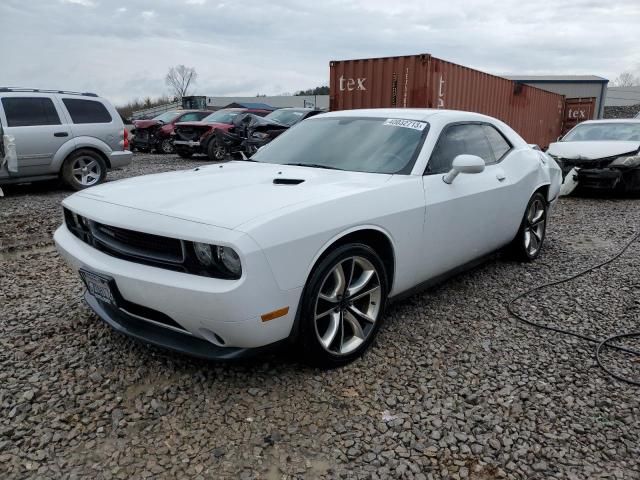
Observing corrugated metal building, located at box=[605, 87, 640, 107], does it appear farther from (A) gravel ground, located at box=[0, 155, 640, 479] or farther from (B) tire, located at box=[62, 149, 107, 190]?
(A) gravel ground, located at box=[0, 155, 640, 479]

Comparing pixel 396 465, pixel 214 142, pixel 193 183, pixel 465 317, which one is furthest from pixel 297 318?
pixel 214 142

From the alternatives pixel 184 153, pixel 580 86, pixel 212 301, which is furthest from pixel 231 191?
pixel 580 86

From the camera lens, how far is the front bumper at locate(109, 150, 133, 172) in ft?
30.2

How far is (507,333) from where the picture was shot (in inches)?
137

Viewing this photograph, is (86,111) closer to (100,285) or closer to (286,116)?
(286,116)

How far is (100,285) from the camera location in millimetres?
2715

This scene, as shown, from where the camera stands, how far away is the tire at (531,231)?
15.7ft

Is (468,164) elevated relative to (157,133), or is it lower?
elevated

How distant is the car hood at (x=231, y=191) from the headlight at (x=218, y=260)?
11cm

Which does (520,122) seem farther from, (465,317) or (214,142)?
(465,317)

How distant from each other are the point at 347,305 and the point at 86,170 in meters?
7.54

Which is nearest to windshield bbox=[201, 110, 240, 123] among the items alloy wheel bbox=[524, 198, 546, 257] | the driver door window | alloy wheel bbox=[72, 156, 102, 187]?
alloy wheel bbox=[72, 156, 102, 187]

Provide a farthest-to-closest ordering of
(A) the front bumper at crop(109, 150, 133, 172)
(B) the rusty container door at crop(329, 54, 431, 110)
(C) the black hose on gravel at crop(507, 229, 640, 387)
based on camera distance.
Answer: (B) the rusty container door at crop(329, 54, 431, 110)
(A) the front bumper at crop(109, 150, 133, 172)
(C) the black hose on gravel at crop(507, 229, 640, 387)

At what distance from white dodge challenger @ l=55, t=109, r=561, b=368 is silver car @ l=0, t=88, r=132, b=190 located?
19.1 ft
